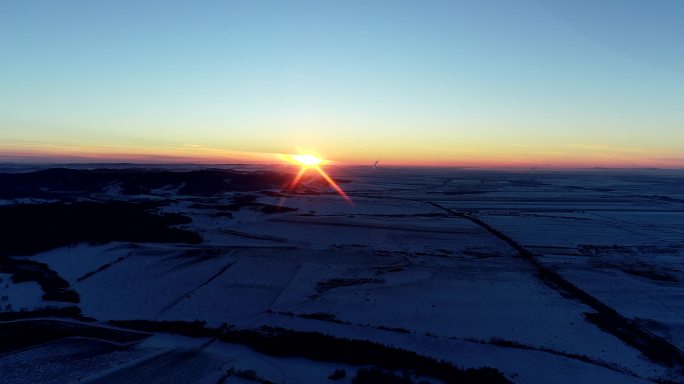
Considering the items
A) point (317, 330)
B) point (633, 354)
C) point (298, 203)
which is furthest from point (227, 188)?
point (633, 354)

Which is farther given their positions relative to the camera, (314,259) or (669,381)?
(314,259)

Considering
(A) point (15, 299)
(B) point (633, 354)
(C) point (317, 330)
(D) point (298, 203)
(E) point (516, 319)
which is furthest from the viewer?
(D) point (298, 203)

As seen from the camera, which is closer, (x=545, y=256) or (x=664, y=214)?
(x=545, y=256)

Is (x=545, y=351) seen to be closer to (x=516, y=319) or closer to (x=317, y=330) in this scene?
(x=516, y=319)

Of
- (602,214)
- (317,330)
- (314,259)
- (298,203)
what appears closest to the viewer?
(317,330)

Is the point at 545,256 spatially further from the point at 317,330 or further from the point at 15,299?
the point at 15,299

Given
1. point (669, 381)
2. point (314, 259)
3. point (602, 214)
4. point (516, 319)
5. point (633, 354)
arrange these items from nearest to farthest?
point (669, 381) → point (633, 354) → point (516, 319) → point (314, 259) → point (602, 214)

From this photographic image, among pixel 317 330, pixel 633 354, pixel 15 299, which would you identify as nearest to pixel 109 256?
pixel 15 299
